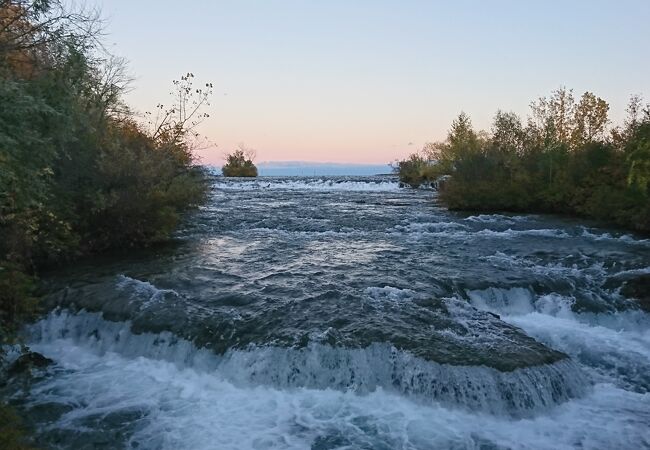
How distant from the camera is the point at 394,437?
7496 millimetres

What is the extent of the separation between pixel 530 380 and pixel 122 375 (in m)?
7.39

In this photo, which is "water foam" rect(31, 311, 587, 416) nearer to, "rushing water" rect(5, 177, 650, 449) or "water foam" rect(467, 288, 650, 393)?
"rushing water" rect(5, 177, 650, 449)

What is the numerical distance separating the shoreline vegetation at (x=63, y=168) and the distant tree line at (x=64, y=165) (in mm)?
31

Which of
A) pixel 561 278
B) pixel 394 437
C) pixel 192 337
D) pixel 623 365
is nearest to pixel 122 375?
pixel 192 337

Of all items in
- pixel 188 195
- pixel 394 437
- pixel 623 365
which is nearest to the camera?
pixel 394 437

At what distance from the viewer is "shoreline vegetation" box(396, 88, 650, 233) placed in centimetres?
2389

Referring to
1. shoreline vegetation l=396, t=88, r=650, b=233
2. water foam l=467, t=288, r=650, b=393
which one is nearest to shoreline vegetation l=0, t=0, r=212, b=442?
water foam l=467, t=288, r=650, b=393

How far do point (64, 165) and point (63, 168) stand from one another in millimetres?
103

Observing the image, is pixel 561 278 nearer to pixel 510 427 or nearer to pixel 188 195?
pixel 510 427

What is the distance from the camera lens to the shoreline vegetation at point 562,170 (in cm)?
2389

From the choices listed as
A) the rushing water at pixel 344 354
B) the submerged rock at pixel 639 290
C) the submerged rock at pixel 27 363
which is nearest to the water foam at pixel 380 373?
the rushing water at pixel 344 354

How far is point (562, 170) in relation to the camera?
3145 centimetres

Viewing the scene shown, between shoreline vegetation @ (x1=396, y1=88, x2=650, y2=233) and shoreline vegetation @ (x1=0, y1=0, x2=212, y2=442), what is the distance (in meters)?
18.6

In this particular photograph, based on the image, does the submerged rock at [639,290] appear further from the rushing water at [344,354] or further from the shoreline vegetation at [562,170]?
the shoreline vegetation at [562,170]
